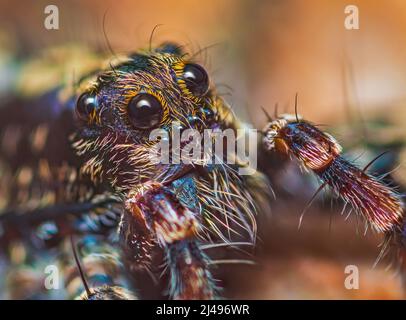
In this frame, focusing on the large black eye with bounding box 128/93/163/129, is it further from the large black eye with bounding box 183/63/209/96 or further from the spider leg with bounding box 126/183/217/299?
the spider leg with bounding box 126/183/217/299

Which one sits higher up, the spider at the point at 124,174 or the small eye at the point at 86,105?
the small eye at the point at 86,105

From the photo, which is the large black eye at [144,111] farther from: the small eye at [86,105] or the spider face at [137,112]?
the small eye at [86,105]

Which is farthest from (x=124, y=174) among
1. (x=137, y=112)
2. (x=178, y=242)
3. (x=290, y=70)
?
(x=290, y=70)

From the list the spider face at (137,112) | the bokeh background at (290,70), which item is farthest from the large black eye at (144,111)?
the bokeh background at (290,70)

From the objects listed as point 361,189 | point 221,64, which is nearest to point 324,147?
point 361,189

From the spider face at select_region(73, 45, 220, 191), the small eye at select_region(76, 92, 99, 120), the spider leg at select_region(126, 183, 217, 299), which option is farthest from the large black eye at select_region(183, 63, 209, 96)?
the spider leg at select_region(126, 183, 217, 299)

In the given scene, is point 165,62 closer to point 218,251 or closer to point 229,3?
point 229,3
